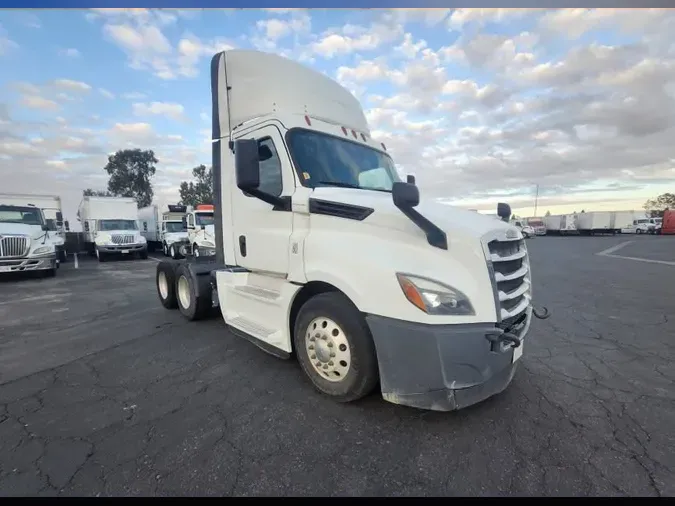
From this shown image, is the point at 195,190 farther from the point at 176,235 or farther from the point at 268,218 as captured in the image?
the point at 268,218

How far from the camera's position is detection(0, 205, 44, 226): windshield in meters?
11.8

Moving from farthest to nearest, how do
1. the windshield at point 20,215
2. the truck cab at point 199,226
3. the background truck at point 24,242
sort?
the truck cab at point 199,226 → the windshield at point 20,215 → the background truck at point 24,242

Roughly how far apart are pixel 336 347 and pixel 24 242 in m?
13.0

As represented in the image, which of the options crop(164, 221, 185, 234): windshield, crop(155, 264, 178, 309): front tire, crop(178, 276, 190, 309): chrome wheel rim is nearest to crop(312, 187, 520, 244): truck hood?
crop(178, 276, 190, 309): chrome wheel rim

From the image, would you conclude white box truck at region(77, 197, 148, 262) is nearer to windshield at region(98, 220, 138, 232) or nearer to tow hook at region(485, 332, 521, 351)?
windshield at region(98, 220, 138, 232)

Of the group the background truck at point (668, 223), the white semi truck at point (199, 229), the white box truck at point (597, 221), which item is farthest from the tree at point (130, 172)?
the background truck at point (668, 223)

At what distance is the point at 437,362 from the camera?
2.41m

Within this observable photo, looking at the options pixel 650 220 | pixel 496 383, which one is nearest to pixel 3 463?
pixel 496 383

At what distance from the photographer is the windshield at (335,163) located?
3.43 metres

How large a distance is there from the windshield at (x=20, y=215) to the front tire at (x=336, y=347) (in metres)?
13.9

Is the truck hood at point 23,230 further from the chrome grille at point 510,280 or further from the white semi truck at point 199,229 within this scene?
the chrome grille at point 510,280

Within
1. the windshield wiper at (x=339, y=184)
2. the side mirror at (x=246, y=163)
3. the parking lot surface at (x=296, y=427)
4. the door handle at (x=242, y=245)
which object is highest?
the side mirror at (x=246, y=163)

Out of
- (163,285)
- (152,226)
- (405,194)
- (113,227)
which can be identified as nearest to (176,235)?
(113,227)
